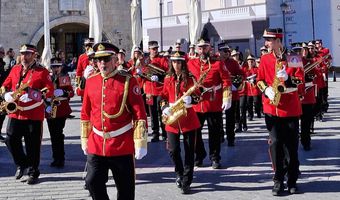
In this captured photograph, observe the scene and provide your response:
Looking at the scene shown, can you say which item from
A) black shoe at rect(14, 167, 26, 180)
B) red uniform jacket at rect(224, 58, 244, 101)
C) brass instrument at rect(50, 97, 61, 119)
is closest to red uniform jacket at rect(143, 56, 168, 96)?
red uniform jacket at rect(224, 58, 244, 101)

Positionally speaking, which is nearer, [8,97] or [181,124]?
[181,124]

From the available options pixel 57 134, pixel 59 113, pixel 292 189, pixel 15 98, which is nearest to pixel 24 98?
pixel 15 98

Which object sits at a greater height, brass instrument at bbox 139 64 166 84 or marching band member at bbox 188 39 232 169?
brass instrument at bbox 139 64 166 84

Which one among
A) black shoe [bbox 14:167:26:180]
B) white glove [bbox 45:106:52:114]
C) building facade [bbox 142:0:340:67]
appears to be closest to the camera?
black shoe [bbox 14:167:26:180]

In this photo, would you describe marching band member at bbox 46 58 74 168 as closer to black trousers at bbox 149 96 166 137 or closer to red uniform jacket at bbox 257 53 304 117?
black trousers at bbox 149 96 166 137

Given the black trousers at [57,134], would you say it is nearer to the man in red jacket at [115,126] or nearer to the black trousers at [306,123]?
the man in red jacket at [115,126]

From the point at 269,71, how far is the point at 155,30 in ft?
119

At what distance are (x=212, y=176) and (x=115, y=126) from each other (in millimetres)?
3161

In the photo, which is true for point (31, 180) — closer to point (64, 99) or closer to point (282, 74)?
point (64, 99)

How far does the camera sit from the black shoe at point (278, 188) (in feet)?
24.3

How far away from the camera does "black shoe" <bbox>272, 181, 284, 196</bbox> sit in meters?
7.40

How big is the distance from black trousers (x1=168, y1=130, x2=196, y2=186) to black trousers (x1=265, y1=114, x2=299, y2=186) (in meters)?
1.12

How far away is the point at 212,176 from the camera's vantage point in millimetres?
8695

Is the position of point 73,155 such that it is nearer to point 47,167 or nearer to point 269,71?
point 47,167
